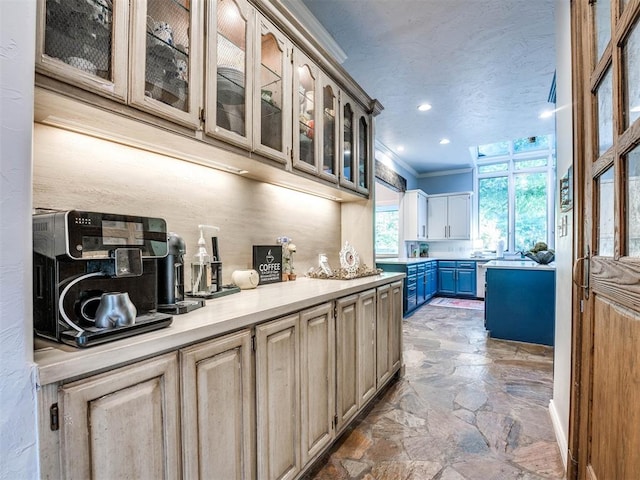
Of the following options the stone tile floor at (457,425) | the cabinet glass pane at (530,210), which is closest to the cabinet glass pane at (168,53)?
the stone tile floor at (457,425)

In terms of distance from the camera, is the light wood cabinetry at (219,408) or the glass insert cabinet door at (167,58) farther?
the glass insert cabinet door at (167,58)

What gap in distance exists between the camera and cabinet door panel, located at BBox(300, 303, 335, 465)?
151 centimetres

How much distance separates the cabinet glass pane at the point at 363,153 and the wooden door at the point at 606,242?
147 cm

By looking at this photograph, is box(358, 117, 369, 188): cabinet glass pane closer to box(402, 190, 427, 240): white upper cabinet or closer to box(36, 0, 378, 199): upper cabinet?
box(36, 0, 378, 199): upper cabinet

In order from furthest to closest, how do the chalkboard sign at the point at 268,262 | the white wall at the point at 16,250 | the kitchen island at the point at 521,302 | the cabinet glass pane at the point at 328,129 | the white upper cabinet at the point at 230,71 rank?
1. the kitchen island at the point at 521,302
2. the cabinet glass pane at the point at 328,129
3. the chalkboard sign at the point at 268,262
4. the white upper cabinet at the point at 230,71
5. the white wall at the point at 16,250

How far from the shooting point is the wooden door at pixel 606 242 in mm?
968

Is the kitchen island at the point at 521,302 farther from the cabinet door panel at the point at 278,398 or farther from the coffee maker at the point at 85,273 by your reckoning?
the coffee maker at the point at 85,273

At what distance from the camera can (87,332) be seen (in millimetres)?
827

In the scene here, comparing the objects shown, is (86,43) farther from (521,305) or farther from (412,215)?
(412,215)

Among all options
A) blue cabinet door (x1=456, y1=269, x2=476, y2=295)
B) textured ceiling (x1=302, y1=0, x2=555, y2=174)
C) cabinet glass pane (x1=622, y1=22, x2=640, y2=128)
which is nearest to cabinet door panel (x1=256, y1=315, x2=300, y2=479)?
cabinet glass pane (x1=622, y1=22, x2=640, y2=128)

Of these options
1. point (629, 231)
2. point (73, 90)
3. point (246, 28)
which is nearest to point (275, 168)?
point (246, 28)

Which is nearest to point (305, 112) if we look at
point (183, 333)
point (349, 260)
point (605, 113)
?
point (349, 260)

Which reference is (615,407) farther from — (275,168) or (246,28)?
(246,28)

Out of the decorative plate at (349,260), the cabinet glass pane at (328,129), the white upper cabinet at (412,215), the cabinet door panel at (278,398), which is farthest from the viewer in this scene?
the white upper cabinet at (412,215)
